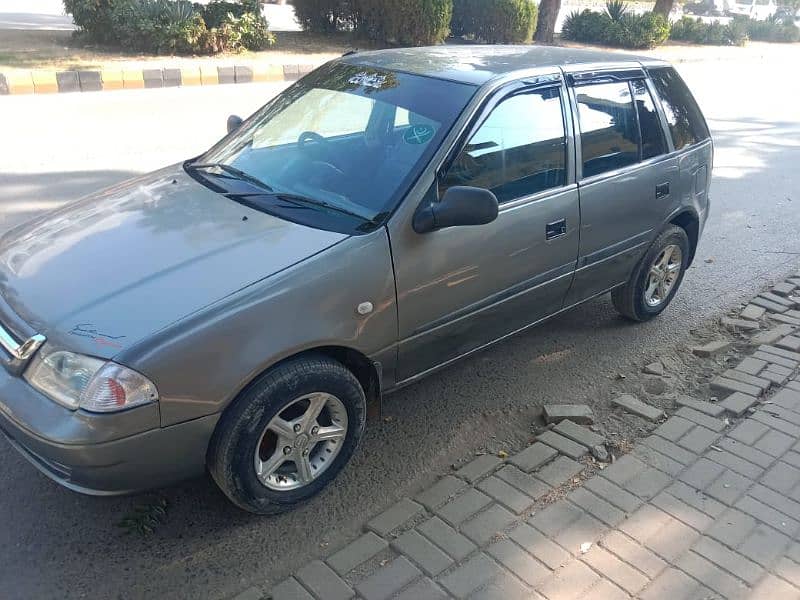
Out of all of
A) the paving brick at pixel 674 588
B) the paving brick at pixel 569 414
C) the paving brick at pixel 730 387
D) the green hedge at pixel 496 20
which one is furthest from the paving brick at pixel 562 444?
the green hedge at pixel 496 20

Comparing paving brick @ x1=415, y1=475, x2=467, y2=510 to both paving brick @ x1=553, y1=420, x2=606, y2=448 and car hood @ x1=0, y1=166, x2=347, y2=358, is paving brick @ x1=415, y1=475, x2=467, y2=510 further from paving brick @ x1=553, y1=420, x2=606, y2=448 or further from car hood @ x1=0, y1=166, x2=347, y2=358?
car hood @ x1=0, y1=166, x2=347, y2=358

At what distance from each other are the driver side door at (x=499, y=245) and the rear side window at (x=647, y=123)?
0.74m

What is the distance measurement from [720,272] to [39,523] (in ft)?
16.7

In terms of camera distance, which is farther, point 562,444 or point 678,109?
point 678,109

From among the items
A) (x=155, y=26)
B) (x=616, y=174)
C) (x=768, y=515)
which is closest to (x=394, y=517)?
(x=768, y=515)

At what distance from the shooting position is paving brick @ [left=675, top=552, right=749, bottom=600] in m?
2.52

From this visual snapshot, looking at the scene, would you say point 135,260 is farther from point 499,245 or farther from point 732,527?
point 732,527

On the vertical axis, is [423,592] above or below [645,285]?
below

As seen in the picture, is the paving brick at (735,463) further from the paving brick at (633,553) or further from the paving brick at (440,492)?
the paving brick at (440,492)

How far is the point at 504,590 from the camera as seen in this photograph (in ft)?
8.14

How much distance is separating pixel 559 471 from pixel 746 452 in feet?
3.03

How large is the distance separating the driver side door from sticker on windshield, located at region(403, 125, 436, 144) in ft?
0.49

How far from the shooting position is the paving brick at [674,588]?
248 centimetres

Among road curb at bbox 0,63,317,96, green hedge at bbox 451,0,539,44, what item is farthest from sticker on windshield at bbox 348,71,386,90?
green hedge at bbox 451,0,539,44
